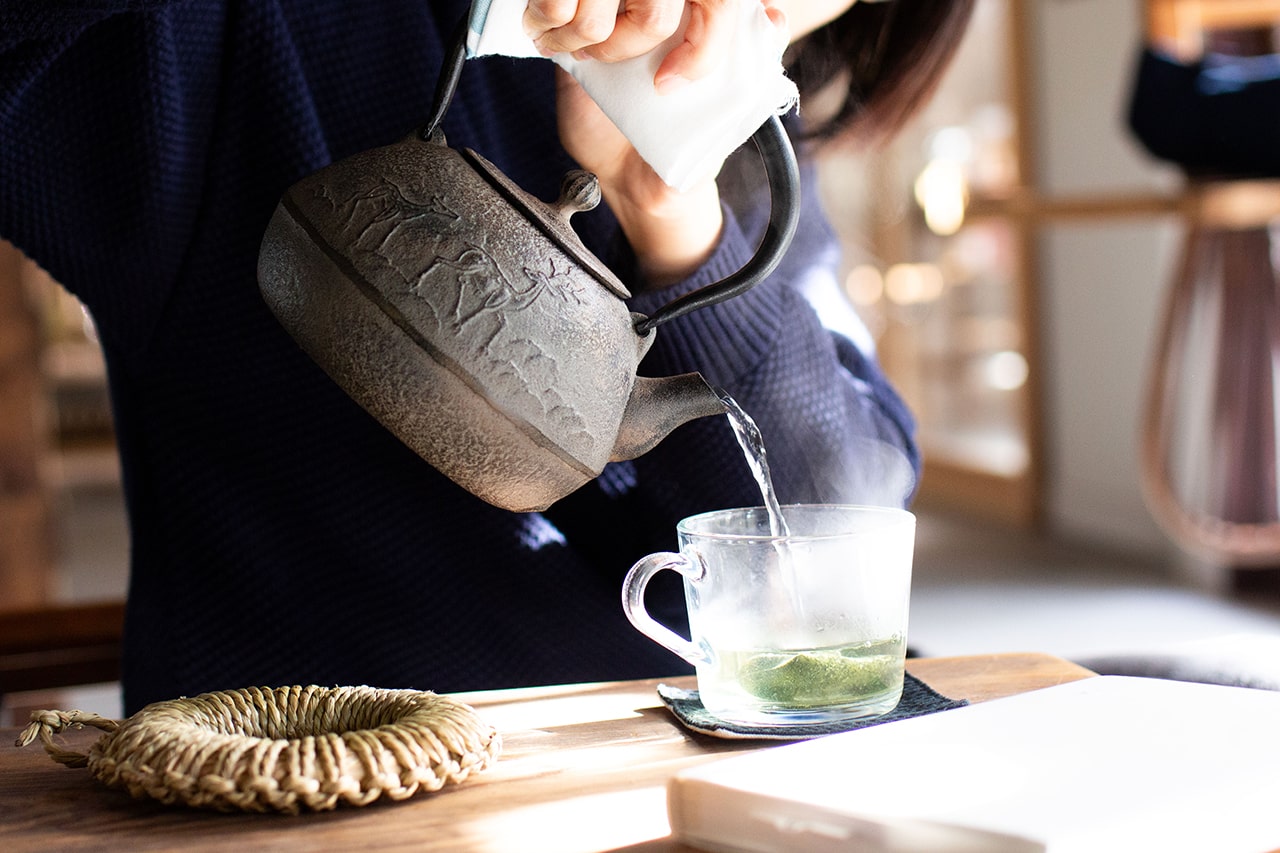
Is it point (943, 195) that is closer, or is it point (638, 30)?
point (638, 30)

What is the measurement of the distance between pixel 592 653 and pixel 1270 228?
1.97 m

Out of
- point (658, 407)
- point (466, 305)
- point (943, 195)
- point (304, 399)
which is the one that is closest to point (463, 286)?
point (466, 305)

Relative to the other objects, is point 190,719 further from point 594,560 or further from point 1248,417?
point 1248,417

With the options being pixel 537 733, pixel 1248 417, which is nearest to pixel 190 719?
pixel 537 733

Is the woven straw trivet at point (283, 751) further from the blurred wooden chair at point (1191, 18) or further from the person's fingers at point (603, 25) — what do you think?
the blurred wooden chair at point (1191, 18)

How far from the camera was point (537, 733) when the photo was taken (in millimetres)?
641

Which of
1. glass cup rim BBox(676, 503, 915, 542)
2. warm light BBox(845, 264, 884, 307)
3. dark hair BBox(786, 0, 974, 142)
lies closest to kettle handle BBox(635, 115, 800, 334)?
glass cup rim BBox(676, 503, 915, 542)

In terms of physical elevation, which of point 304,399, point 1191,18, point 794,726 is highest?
point 1191,18

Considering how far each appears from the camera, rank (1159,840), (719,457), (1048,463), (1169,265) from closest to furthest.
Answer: (1159,840)
(719,457)
(1169,265)
(1048,463)

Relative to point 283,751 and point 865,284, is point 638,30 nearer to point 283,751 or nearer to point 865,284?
point 283,751

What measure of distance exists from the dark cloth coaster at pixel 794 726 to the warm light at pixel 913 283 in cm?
409

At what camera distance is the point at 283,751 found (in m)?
0.53

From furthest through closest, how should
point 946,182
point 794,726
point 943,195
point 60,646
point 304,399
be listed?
point 946,182
point 943,195
point 60,646
point 304,399
point 794,726

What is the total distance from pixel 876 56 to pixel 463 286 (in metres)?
0.70
